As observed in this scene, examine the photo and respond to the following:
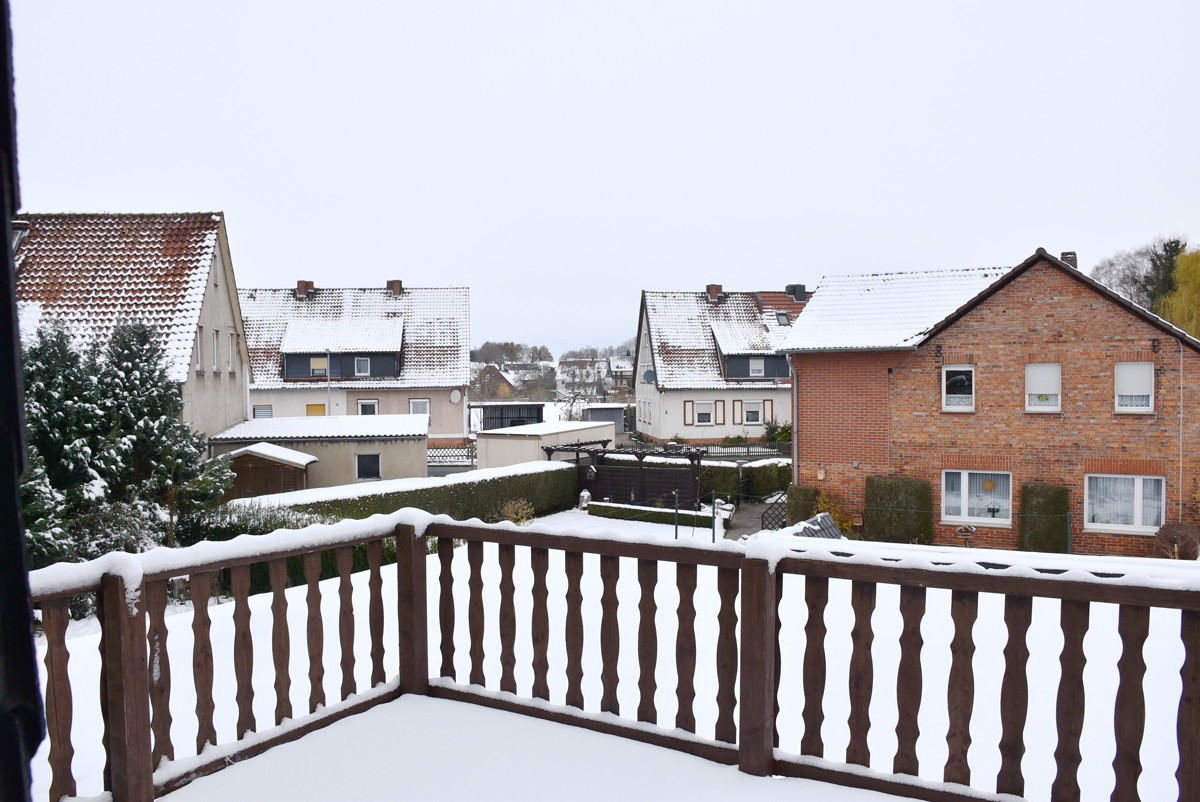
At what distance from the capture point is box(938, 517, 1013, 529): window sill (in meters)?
16.5

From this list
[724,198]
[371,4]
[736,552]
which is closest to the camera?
[736,552]

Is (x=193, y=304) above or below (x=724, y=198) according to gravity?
below

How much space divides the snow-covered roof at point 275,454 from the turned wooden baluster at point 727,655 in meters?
14.4

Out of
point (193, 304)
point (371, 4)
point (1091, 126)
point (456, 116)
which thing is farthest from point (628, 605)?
point (456, 116)

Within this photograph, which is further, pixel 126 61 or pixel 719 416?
pixel 719 416

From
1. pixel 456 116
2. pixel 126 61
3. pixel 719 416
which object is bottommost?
pixel 719 416

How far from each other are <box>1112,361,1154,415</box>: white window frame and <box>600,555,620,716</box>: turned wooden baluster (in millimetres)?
15877

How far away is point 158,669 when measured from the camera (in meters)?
3.17

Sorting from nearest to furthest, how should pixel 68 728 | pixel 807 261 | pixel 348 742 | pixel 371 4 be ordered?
1. pixel 68 728
2. pixel 348 742
3. pixel 371 4
4. pixel 807 261

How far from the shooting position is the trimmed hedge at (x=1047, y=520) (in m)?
15.7

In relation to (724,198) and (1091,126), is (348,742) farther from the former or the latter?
(724,198)

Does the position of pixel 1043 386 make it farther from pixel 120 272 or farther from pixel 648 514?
pixel 120 272

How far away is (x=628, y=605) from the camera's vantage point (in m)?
6.07

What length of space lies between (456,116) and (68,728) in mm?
18911
